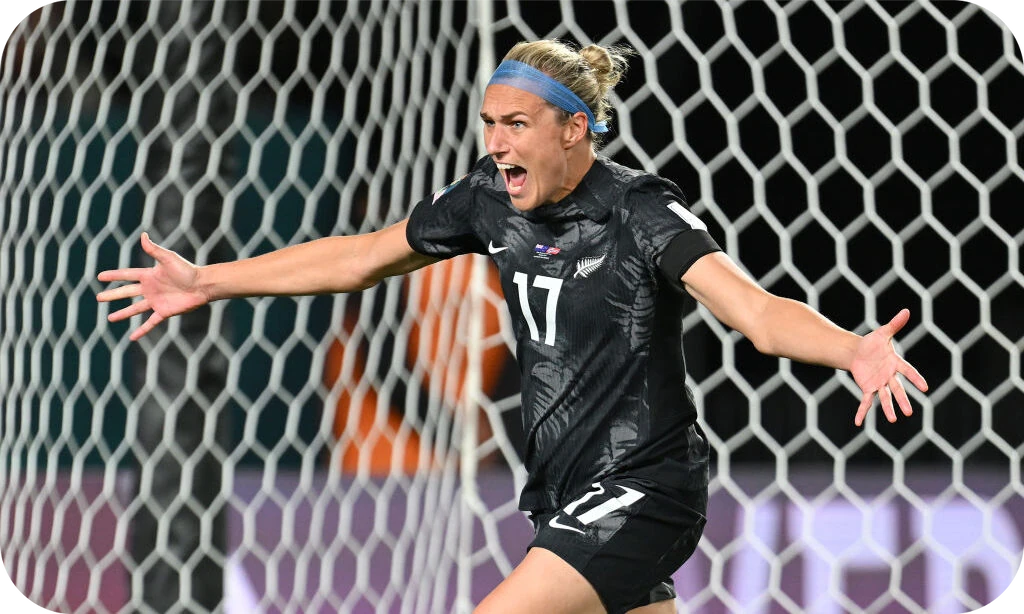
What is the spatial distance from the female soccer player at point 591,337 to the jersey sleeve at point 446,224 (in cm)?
9

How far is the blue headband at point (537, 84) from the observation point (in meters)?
1.97

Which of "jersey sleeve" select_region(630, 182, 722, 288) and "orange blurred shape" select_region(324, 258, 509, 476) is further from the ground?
"jersey sleeve" select_region(630, 182, 722, 288)

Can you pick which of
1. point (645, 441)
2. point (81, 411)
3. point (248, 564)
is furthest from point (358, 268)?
point (81, 411)

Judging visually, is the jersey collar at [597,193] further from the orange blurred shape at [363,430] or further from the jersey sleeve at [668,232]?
the orange blurred shape at [363,430]

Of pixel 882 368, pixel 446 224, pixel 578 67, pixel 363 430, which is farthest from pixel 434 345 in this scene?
pixel 882 368

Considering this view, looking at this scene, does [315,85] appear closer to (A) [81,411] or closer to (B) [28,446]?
(B) [28,446]

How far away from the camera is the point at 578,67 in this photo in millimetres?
2027

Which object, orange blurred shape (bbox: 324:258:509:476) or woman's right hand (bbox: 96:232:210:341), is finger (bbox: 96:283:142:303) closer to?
woman's right hand (bbox: 96:232:210:341)

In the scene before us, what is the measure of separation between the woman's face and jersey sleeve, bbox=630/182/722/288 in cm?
13

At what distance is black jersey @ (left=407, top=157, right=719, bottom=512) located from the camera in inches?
76.7

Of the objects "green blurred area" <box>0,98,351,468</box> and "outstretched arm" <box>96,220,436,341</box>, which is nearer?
"outstretched arm" <box>96,220,436,341</box>

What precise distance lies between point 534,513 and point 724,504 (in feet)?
8.93

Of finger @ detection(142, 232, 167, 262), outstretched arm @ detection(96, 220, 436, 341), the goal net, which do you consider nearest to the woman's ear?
outstretched arm @ detection(96, 220, 436, 341)

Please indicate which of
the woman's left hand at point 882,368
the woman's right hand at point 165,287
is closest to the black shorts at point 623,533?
the woman's left hand at point 882,368
